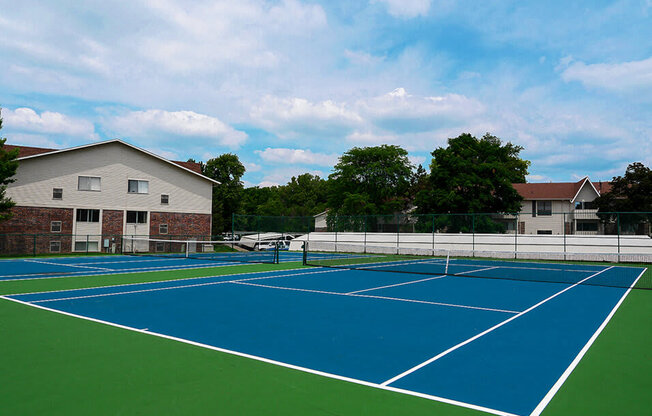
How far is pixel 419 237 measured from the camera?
35625 millimetres

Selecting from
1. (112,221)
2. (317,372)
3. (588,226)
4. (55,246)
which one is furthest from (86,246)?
(588,226)

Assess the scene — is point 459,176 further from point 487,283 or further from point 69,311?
point 69,311

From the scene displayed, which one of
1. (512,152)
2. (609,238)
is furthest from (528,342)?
(512,152)

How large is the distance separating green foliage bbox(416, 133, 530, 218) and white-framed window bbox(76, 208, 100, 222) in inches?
1147

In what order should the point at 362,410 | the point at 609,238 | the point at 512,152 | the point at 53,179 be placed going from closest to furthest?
1. the point at 362,410
2. the point at 609,238
3. the point at 53,179
4. the point at 512,152

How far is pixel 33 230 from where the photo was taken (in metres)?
34.2

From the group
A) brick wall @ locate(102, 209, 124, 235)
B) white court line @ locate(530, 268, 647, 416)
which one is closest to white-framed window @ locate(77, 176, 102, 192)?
brick wall @ locate(102, 209, 124, 235)

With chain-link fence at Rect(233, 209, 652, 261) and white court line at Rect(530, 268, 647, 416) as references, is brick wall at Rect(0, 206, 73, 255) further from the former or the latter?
white court line at Rect(530, 268, 647, 416)

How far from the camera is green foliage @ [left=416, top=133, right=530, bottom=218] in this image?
43.6 m

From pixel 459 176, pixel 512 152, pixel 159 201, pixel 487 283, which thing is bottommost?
pixel 487 283

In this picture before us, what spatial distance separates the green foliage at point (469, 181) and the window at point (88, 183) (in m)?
29.1

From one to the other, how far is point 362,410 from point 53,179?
124ft

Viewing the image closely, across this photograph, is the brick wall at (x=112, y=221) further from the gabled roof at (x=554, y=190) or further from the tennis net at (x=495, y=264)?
the gabled roof at (x=554, y=190)

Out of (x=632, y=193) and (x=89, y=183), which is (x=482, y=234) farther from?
(x=89, y=183)
